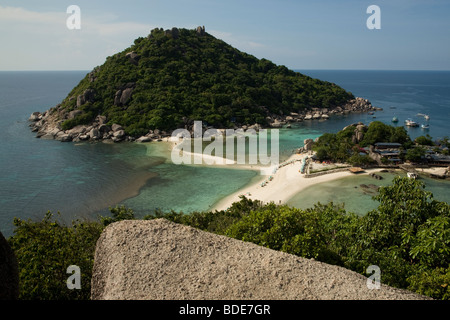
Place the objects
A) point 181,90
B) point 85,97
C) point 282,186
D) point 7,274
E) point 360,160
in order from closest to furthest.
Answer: point 7,274 → point 282,186 → point 360,160 → point 85,97 → point 181,90

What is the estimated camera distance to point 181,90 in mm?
69188

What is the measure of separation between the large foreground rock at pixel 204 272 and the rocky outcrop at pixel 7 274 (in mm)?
2003

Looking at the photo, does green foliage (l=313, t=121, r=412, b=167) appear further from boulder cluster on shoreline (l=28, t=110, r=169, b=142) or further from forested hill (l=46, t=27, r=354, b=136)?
boulder cluster on shoreline (l=28, t=110, r=169, b=142)

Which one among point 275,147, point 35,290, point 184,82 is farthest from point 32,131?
point 35,290

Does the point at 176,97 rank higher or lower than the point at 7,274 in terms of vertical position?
higher

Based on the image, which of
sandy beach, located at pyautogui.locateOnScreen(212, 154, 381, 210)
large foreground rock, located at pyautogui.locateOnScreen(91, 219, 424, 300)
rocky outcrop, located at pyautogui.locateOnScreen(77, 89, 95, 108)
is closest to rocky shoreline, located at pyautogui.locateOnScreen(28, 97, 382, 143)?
rocky outcrop, located at pyautogui.locateOnScreen(77, 89, 95, 108)

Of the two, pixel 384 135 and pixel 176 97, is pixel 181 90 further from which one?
pixel 384 135

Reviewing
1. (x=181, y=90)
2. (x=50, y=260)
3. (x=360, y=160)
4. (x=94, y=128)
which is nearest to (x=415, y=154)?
(x=360, y=160)

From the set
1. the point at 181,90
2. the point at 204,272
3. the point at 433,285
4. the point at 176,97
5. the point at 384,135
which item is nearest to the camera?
the point at 204,272

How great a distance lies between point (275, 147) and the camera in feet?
167

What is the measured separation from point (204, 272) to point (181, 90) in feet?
214

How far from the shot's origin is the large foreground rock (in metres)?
7.24

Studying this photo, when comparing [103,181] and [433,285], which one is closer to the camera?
[433,285]
